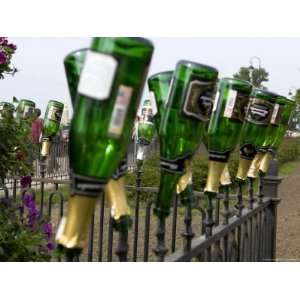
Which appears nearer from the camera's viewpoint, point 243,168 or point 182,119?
point 182,119

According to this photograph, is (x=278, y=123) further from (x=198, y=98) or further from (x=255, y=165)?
(x=198, y=98)

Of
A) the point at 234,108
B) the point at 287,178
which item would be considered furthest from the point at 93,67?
the point at 287,178

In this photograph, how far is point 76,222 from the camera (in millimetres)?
748

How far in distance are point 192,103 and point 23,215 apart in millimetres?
1181

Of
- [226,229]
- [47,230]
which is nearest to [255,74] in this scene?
[226,229]

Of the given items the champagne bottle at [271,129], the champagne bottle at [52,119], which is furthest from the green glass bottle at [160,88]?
the champagne bottle at [52,119]

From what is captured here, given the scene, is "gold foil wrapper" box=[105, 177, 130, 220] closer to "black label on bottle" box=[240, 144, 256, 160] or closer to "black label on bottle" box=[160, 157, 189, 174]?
"black label on bottle" box=[160, 157, 189, 174]

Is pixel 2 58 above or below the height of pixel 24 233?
above

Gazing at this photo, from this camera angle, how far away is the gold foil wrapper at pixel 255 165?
73.9 inches

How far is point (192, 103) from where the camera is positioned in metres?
1.00

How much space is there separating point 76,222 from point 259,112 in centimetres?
106

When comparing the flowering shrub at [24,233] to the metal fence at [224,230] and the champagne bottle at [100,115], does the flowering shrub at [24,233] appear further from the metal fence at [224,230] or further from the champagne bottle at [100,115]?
the champagne bottle at [100,115]

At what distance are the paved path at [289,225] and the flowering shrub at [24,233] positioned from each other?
2947 mm

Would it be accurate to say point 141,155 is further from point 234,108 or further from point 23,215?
point 234,108
